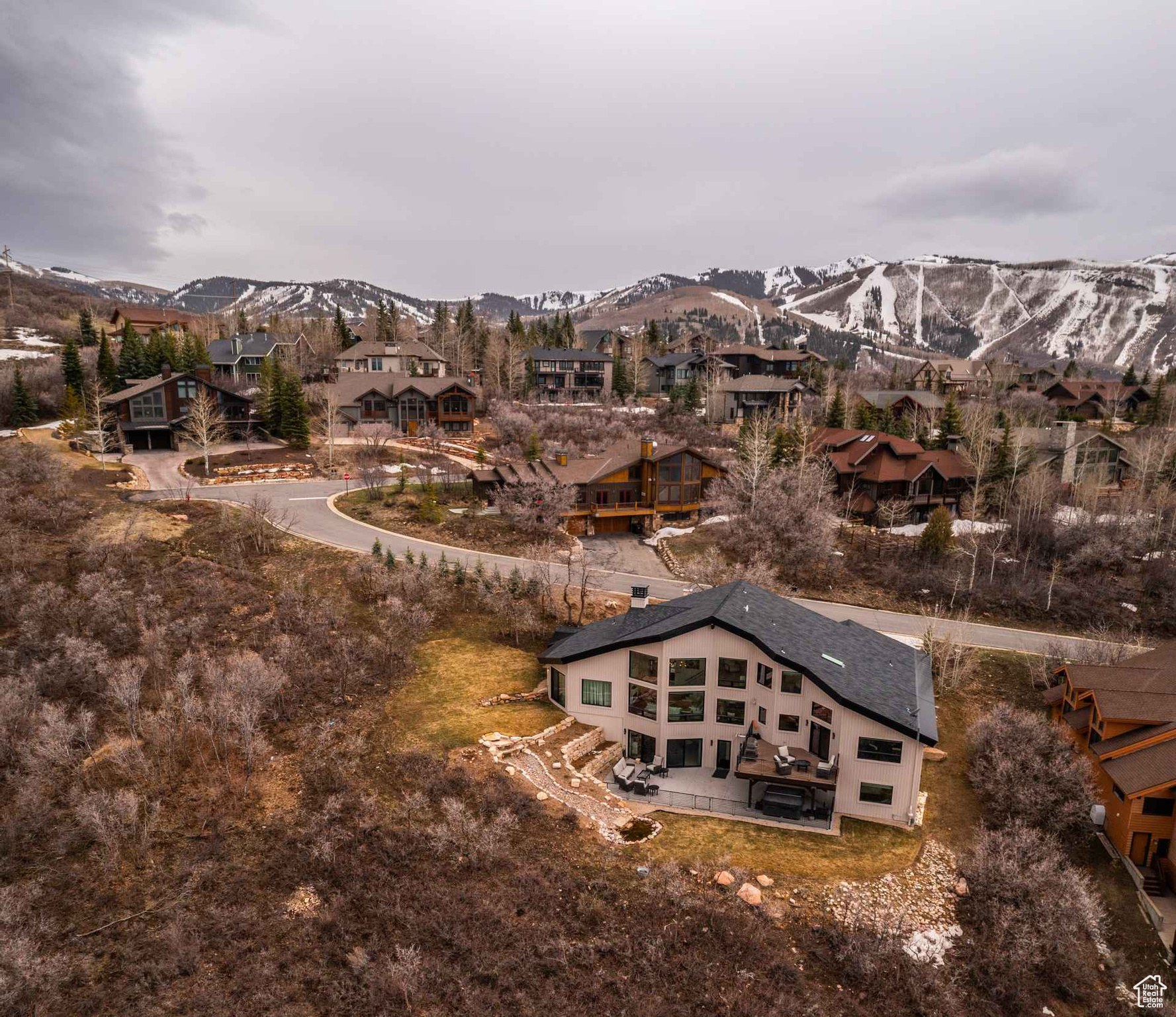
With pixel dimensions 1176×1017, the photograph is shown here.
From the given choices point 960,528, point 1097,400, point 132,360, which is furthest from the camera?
point 1097,400

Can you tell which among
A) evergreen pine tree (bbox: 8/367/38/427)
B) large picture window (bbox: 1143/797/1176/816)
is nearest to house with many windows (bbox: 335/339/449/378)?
evergreen pine tree (bbox: 8/367/38/427)

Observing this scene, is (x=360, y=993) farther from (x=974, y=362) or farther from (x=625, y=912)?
(x=974, y=362)

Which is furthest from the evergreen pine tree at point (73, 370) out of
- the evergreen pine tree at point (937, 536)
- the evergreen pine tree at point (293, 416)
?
the evergreen pine tree at point (937, 536)

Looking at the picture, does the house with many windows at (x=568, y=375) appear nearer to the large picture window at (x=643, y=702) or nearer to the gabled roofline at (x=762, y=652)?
the gabled roofline at (x=762, y=652)

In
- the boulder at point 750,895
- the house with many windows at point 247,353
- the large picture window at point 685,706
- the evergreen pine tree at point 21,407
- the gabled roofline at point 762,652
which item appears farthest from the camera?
the house with many windows at point 247,353

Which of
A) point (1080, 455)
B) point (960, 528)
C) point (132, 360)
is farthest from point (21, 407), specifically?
point (1080, 455)

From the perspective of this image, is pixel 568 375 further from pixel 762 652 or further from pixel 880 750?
pixel 880 750
